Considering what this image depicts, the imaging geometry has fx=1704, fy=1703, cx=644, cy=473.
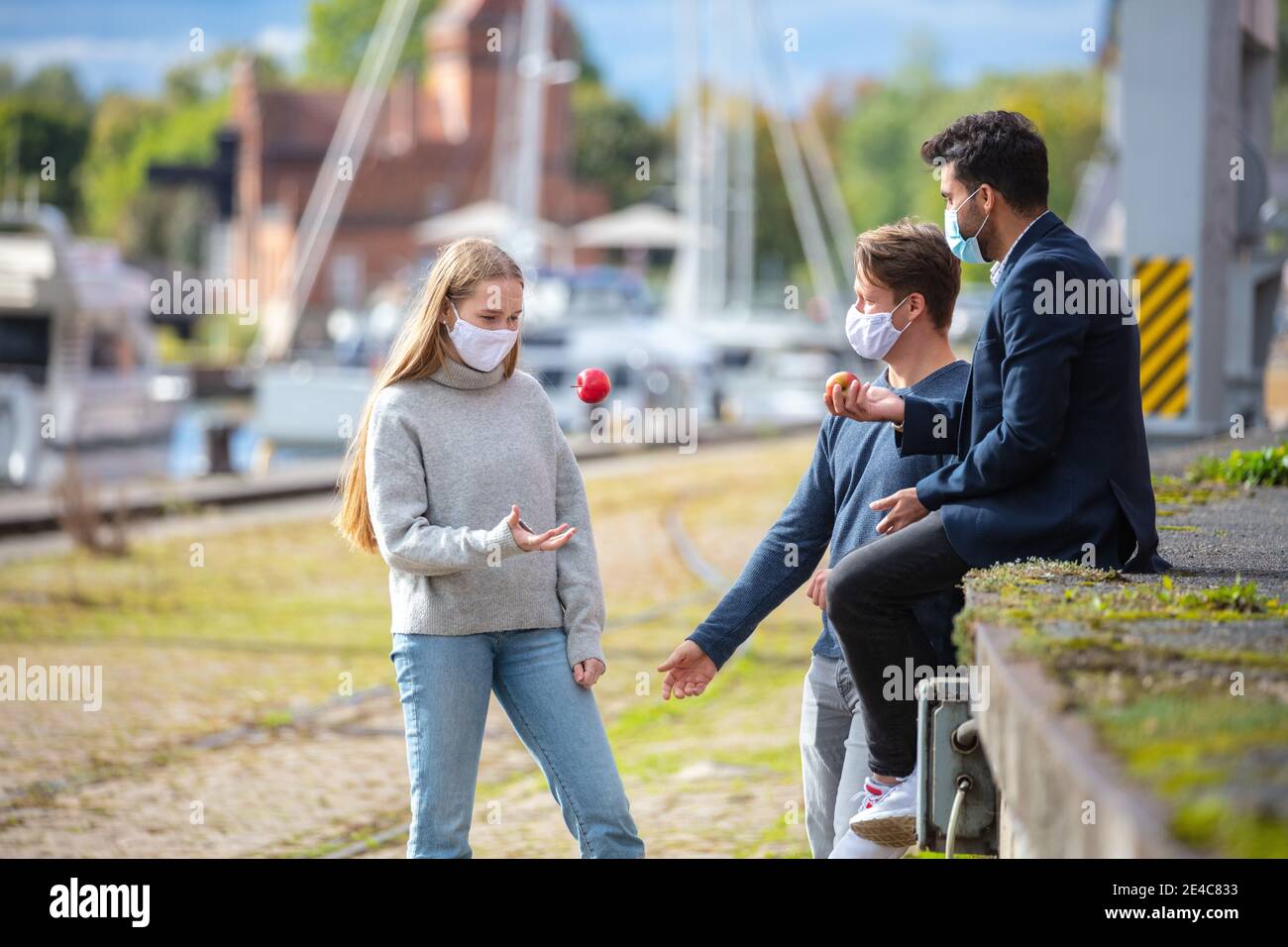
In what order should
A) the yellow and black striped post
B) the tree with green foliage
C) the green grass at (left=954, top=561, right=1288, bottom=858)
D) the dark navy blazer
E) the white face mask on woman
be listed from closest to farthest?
1. the green grass at (left=954, top=561, right=1288, bottom=858)
2. the dark navy blazer
3. the white face mask on woman
4. the yellow and black striped post
5. the tree with green foliage

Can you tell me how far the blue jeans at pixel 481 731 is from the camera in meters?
4.15

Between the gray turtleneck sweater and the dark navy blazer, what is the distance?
3.21ft

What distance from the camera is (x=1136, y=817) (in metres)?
2.17

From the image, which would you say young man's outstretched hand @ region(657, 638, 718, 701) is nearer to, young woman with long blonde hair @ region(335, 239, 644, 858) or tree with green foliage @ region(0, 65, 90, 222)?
young woman with long blonde hair @ region(335, 239, 644, 858)

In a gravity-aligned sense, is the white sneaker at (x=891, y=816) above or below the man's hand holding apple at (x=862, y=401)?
below

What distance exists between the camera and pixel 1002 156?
4062mm

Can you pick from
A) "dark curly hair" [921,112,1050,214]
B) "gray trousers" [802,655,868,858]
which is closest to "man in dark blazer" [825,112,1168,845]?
"dark curly hair" [921,112,1050,214]

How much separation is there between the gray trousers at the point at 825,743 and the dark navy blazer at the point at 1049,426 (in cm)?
65

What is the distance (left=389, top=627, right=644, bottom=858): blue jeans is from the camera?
163 inches

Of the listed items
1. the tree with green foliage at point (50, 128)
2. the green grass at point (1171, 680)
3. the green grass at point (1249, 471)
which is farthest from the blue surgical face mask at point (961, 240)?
the tree with green foliage at point (50, 128)

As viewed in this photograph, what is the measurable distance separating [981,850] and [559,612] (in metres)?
1.20

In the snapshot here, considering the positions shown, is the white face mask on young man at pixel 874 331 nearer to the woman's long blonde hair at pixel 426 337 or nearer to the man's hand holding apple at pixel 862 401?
the man's hand holding apple at pixel 862 401

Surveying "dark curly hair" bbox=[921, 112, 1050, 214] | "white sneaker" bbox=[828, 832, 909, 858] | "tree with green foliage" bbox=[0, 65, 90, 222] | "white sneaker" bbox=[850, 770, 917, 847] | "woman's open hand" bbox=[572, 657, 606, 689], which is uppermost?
"tree with green foliage" bbox=[0, 65, 90, 222]
